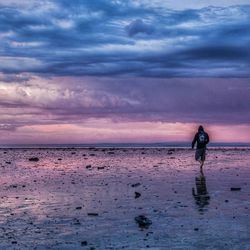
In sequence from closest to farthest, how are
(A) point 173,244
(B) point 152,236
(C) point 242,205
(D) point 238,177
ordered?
(A) point 173,244 → (B) point 152,236 → (C) point 242,205 → (D) point 238,177

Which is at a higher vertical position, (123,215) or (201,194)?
(201,194)

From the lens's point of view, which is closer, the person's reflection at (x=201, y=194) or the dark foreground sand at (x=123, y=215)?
the dark foreground sand at (x=123, y=215)

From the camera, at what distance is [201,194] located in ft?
71.8

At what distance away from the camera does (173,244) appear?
12.6 metres

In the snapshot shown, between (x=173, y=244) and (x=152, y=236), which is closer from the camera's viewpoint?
(x=173, y=244)

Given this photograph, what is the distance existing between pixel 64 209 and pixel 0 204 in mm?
3133

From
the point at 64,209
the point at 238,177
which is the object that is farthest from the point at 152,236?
the point at 238,177

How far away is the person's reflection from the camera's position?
746 inches

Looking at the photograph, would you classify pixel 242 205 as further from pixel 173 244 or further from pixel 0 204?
pixel 0 204

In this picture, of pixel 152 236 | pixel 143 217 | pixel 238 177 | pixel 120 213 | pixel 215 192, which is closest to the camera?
pixel 152 236

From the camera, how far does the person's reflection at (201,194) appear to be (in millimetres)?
18938

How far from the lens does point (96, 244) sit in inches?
503

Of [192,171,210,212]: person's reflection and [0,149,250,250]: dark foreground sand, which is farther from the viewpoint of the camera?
[192,171,210,212]: person's reflection

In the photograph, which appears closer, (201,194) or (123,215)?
(123,215)
